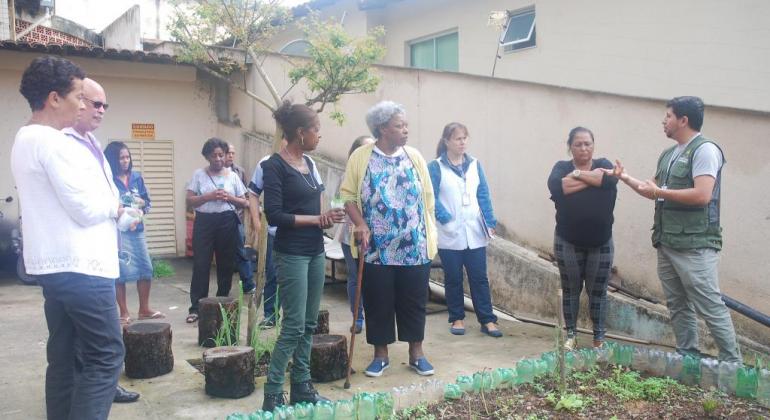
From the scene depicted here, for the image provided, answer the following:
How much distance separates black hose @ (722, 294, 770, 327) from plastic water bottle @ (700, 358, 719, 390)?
36.7 inches

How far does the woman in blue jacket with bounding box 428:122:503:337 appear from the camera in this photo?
232 inches

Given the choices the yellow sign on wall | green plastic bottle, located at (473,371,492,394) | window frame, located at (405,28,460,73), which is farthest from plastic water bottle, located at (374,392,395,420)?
the yellow sign on wall

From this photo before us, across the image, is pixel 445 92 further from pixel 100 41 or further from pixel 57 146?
pixel 100 41

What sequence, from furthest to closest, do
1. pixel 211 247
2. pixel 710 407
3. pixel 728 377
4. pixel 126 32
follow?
pixel 126 32 → pixel 211 247 → pixel 728 377 → pixel 710 407

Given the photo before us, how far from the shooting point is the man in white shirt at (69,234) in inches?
117

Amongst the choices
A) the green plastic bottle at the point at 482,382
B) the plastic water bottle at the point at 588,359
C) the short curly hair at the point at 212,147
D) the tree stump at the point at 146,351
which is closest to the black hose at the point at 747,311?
the plastic water bottle at the point at 588,359

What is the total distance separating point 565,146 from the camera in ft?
21.0

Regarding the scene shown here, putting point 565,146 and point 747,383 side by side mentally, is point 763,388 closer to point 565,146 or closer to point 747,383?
point 747,383

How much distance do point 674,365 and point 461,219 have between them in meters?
2.20

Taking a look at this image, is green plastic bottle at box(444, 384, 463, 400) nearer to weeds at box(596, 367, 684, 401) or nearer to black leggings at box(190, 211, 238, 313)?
weeds at box(596, 367, 684, 401)

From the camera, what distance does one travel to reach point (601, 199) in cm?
507

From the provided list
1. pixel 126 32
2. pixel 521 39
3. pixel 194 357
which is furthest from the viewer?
pixel 126 32

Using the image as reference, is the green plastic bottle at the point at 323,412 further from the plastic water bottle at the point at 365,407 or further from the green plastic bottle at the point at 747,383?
the green plastic bottle at the point at 747,383

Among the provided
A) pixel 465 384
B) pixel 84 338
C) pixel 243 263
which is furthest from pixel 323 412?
pixel 243 263
